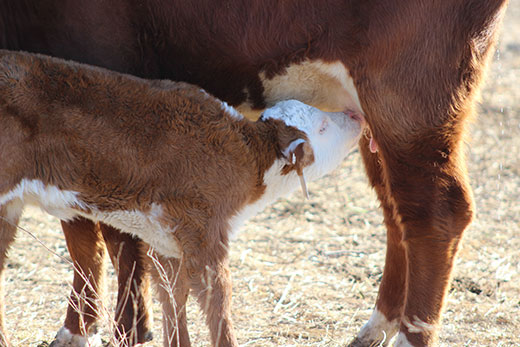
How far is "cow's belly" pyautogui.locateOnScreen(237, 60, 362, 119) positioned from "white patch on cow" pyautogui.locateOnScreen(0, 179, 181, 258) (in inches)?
34.4

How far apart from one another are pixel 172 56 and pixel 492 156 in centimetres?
432

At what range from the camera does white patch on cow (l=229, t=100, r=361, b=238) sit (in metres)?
3.24

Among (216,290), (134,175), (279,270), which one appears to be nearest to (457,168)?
(216,290)

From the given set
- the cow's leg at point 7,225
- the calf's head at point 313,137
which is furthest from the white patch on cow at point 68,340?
the calf's head at point 313,137

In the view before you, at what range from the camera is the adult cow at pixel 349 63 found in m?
3.16

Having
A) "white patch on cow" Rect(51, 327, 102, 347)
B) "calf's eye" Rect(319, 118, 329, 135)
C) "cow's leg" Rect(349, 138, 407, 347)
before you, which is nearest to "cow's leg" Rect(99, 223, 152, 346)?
"white patch on cow" Rect(51, 327, 102, 347)

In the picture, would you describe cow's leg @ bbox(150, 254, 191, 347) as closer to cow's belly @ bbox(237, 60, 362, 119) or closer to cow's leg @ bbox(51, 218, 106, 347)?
cow's leg @ bbox(51, 218, 106, 347)

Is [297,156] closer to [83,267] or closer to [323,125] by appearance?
[323,125]

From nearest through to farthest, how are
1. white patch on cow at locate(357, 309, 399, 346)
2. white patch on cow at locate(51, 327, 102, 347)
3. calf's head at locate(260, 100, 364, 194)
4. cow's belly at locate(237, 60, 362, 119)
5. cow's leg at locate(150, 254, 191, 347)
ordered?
cow's leg at locate(150, 254, 191, 347), calf's head at locate(260, 100, 364, 194), cow's belly at locate(237, 60, 362, 119), white patch on cow at locate(51, 327, 102, 347), white patch on cow at locate(357, 309, 399, 346)

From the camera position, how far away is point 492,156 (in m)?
6.82

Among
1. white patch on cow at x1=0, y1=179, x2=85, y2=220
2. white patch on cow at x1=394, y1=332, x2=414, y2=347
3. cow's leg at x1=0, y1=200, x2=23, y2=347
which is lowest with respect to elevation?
white patch on cow at x1=394, y1=332, x2=414, y2=347

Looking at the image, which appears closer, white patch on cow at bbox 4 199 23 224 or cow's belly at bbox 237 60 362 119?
white patch on cow at bbox 4 199 23 224

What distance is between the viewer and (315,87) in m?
3.49

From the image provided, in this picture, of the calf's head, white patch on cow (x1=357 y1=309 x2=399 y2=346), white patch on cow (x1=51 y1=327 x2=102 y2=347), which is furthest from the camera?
white patch on cow (x1=357 y1=309 x2=399 y2=346)
